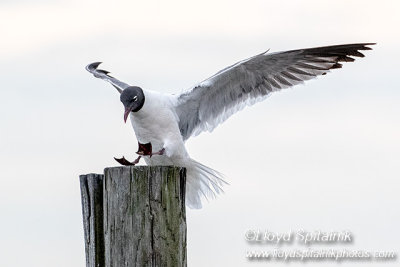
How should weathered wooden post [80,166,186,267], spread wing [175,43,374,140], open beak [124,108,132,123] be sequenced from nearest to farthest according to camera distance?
weathered wooden post [80,166,186,267] → open beak [124,108,132,123] → spread wing [175,43,374,140]

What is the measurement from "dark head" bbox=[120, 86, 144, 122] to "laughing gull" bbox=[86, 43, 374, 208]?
2 cm

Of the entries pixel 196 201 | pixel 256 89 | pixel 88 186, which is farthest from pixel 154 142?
pixel 88 186

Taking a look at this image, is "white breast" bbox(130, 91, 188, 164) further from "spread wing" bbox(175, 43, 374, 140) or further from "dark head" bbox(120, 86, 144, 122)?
"spread wing" bbox(175, 43, 374, 140)

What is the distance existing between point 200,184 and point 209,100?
0.94 m

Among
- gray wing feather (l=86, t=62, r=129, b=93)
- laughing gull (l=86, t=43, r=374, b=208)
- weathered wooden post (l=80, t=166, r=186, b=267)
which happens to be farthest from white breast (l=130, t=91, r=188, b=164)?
weathered wooden post (l=80, t=166, r=186, b=267)

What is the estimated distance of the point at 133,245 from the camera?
434cm

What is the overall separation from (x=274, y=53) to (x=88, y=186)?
14.2ft

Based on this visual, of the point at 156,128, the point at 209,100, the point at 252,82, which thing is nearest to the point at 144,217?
the point at 156,128

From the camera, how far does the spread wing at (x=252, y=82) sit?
8.70 meters

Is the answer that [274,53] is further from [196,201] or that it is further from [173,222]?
[173,222]

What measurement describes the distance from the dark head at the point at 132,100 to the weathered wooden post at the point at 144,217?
132 inches

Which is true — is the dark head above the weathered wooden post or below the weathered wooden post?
above

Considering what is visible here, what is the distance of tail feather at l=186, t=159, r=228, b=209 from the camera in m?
8.44

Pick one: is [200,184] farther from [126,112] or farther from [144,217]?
[144,217]
